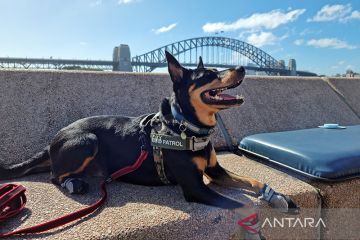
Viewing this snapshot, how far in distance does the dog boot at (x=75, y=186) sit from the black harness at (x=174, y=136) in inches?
25.1

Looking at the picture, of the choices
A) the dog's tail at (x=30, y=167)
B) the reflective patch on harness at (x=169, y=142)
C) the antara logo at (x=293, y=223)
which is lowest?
the antara logo at (x=293, y=223)

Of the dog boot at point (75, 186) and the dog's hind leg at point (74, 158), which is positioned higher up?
the dog's hind leg at point (74, 158)

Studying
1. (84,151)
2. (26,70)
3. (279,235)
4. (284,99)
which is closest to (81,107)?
(26,70)

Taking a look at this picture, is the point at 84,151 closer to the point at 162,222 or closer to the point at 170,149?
the point at 170,149

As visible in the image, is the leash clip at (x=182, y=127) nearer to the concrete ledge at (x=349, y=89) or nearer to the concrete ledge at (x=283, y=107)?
the concrete ledge at (x=283, y=107)

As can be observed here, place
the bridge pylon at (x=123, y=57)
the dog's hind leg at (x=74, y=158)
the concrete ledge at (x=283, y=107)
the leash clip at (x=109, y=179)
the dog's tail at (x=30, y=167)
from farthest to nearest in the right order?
the bridge pylon at (x=123, y=57) < the concrete ledge at (x=283, y=107) < the dog's tail at (x=30, y=167) < the leash clip at (x=109, y=179) < the dog's hind leg at (x=74, y=158)

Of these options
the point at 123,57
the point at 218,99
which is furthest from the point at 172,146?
the point at 123,57

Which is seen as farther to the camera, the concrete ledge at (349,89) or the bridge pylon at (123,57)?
the bridge pylon at (123,57)

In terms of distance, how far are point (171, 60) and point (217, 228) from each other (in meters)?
1.34

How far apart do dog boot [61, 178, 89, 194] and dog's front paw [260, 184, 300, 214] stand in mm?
1491

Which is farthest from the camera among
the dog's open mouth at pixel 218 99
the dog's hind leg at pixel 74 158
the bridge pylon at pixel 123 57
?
the bridge pylon at pixel 123 57

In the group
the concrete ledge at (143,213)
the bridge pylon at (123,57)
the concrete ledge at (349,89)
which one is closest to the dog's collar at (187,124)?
the concrete ledge at (143,213)

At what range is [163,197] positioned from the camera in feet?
8.81

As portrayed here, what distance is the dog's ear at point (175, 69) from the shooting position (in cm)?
266
